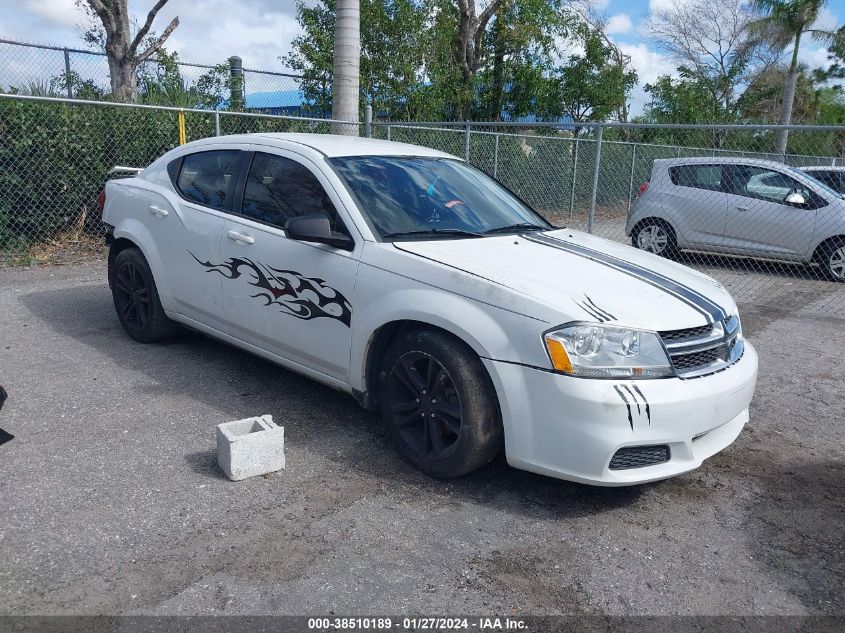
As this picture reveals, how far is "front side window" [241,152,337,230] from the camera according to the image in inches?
177

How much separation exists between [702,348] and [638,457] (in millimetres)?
649

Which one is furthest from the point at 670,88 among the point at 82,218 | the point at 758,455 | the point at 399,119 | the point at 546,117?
the point at 758,455

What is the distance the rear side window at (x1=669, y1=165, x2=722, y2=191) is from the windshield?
681 centimetres

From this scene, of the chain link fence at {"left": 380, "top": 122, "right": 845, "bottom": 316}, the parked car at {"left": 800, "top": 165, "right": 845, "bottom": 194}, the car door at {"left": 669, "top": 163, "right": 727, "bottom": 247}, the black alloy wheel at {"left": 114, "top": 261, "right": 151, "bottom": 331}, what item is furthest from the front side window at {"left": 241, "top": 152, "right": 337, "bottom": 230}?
the parked car at {"left": 800, "top": 165, "right": 845, "bottom": 194}

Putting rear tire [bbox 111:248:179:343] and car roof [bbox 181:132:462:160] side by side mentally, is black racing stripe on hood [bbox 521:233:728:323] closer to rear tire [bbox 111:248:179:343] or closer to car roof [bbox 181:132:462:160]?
car roof [bbox 181:132:462:160]

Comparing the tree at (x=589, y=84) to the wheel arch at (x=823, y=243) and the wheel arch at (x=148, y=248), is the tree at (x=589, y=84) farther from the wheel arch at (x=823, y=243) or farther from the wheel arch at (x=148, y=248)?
the wheel arch at (x=148, y=248)

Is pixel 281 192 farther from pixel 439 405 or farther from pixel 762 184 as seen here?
pixel 762 184

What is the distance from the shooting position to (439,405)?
148 inches

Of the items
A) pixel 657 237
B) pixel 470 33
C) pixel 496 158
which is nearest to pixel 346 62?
pixel 496 158

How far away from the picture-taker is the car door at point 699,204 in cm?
1079

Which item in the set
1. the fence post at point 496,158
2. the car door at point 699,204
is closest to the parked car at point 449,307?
the car door at point 699,204

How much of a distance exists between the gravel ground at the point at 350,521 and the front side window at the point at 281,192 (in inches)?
48.6

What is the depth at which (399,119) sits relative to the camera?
54.6 feet

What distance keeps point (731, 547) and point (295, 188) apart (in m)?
3.12
